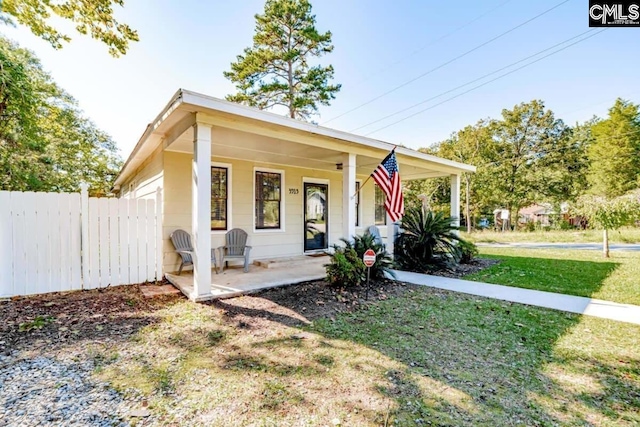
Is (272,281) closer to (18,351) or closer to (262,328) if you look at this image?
(262,328)

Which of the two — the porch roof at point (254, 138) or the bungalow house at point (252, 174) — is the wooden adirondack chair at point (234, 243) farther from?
the porch roof at point (254, 138)

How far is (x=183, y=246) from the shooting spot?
5.98 meters

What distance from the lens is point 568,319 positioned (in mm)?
3734

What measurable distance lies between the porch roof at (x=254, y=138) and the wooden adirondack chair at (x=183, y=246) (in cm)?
173

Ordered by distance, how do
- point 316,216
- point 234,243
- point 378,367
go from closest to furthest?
point 378,367
point 234,243
point 316,216

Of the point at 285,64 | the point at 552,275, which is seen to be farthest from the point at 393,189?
the point at 285,64

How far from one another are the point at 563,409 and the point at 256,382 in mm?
2165

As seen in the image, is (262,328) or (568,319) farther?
(568,319)

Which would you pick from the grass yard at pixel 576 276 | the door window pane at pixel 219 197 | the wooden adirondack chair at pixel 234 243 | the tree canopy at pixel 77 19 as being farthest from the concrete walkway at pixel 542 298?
the tree canopy at pixel 77 19

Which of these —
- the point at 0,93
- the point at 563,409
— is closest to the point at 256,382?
the point at 563,409

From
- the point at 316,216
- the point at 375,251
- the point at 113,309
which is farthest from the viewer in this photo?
the point at 316,216

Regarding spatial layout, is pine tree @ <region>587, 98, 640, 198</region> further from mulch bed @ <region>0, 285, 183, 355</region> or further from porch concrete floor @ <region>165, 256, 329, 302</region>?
mulch bed @ <region>0, 285, 183, 355</region>

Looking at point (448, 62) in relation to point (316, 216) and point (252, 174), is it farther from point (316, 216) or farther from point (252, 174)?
point (252, 174)

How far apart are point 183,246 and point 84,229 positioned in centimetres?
167
